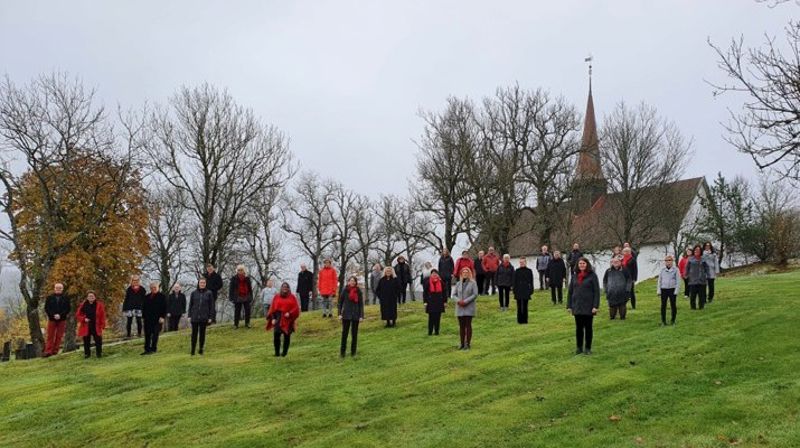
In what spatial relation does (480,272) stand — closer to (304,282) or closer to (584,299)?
(304,282)

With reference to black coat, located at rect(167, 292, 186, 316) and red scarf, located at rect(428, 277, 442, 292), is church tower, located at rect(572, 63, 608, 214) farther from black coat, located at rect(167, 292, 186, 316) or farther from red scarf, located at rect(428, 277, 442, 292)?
black coat, located at rect(167, 292, 186, 316)

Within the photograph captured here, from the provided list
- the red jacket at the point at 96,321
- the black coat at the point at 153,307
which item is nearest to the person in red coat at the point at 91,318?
the red jacket at the point at 96,321

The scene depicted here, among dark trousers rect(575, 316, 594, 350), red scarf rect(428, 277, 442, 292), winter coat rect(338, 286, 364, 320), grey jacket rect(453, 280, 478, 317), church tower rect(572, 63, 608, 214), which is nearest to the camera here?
dark trousers rect(575, 316, 594, 350)

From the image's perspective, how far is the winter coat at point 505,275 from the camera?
22.5 metres

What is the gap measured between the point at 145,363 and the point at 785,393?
14963 millimetres

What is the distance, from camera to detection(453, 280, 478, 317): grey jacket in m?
16.1

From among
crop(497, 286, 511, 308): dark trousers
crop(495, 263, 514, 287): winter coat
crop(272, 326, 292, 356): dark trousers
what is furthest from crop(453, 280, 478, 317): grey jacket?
crop(497, 286, 511, 308): dark trousers

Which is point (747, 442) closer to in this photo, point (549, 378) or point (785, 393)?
point (785, 393)

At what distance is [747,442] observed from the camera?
8.49 meters

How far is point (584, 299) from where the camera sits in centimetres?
1419

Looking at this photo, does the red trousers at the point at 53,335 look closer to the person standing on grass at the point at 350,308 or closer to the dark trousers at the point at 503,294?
the person standing on grass at the point at 350,308

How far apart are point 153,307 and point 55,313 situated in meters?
4.19

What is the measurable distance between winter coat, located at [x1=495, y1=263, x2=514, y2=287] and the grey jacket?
20.2 ft

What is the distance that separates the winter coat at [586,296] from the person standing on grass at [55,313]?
16.0 meters
